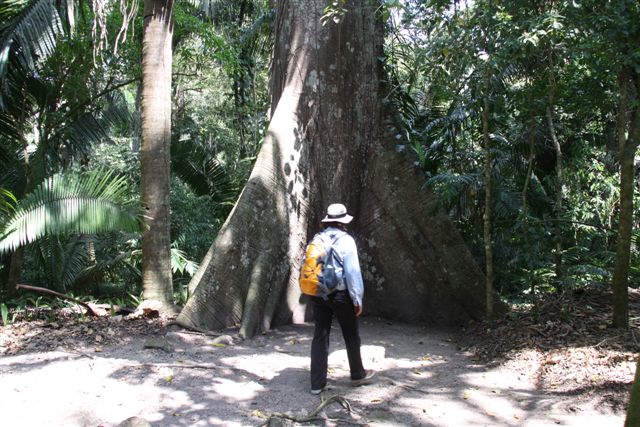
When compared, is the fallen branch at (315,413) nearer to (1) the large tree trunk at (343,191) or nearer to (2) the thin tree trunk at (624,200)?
(1) the large tree trunk at (343,191)

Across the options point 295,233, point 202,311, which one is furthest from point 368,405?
point 295,233

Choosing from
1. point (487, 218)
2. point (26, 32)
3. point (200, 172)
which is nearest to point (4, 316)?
point (26, 32)

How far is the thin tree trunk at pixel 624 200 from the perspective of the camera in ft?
19.1

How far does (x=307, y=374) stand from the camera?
18.4 feet

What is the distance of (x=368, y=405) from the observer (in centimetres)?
482

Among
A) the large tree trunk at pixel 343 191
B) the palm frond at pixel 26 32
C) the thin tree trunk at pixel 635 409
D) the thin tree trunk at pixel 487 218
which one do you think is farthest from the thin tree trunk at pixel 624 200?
the palm frond at pixel 26 32

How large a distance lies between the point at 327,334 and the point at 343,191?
2903 mm

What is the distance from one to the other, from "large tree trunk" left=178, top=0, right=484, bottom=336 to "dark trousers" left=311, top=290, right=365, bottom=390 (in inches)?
73.9

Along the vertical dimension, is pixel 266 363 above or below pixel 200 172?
below

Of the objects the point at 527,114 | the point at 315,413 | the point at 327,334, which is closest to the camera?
the point at 315,413

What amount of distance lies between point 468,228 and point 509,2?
4.73 metres

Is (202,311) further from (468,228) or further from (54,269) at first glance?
(468,228)

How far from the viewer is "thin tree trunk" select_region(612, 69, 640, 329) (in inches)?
229

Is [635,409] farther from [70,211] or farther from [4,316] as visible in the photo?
[4,316]
